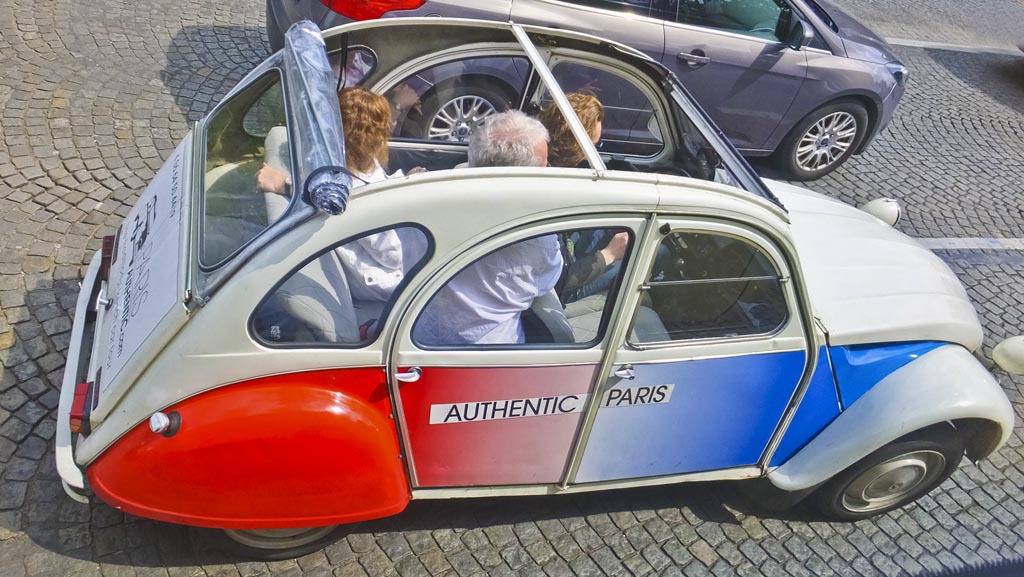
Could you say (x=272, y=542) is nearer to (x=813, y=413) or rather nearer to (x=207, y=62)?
(x=813, y=413)

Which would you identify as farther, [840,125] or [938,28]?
[938,28]

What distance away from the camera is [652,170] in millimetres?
3957

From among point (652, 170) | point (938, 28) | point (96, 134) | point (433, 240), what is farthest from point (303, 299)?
point (938, 28)

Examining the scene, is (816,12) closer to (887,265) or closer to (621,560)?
(887,265)

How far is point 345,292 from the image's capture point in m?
2.62

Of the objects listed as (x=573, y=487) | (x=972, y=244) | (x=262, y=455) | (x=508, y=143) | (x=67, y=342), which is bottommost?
(x=67, y=342)

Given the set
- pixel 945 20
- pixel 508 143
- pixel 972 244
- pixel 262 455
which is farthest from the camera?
pixel 945 20

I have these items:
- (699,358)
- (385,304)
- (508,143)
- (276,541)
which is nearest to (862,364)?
(699,358)

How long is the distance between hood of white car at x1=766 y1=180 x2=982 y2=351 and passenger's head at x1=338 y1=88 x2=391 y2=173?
6.39 feet

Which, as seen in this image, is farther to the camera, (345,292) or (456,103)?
(456,103)

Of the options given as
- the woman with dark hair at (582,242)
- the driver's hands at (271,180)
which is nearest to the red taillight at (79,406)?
the driver's hands at (271,180)

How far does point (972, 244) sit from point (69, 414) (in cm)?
645

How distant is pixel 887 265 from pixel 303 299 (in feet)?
9.14

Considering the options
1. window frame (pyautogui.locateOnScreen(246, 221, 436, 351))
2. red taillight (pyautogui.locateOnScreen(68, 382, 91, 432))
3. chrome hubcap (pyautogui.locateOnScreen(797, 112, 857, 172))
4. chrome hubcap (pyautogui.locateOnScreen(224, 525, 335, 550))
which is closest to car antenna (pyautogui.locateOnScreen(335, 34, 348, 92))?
window frame (pyautogui.locateOnScreen(246, 221, 436, 351))
